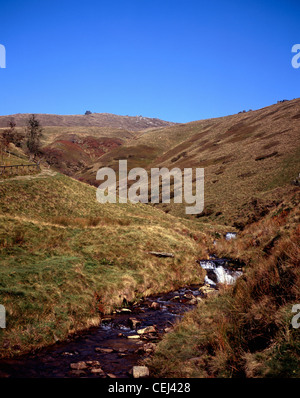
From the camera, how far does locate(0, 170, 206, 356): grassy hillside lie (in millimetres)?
12289

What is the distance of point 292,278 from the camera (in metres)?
8.85

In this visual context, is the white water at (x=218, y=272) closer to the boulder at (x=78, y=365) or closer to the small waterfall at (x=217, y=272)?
the small waterfall at (x=217, y=272)

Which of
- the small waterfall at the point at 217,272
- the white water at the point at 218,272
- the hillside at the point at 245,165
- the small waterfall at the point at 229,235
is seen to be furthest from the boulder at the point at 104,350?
the hillside at the point at 245,165

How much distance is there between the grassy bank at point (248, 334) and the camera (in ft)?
22.6

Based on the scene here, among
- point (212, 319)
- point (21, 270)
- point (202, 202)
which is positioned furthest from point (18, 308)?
point (202, 202)

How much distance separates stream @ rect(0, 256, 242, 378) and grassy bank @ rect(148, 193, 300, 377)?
1.42 meters

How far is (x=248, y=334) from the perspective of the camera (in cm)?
821

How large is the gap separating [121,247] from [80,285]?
24.1ft

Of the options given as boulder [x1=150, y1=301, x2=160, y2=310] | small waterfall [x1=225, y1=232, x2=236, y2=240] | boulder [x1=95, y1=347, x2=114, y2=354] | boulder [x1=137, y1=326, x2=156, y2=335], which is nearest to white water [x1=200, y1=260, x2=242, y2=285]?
boulder [x1=150, y1=301, x2=160, y2=310]

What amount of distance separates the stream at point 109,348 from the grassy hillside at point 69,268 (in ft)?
2.24

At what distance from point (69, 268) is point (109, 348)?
22.8 feet

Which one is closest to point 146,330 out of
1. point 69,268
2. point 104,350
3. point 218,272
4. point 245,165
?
point 104,350

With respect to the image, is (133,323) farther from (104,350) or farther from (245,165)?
(245,165)
